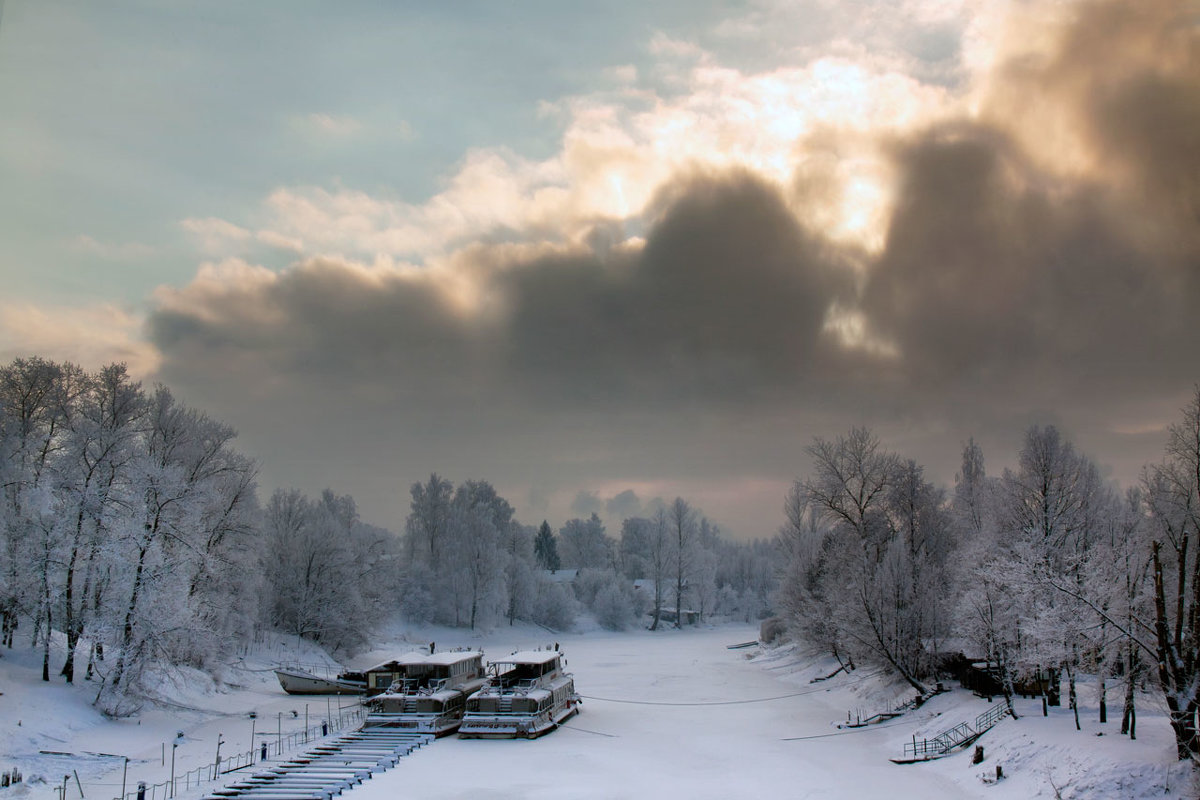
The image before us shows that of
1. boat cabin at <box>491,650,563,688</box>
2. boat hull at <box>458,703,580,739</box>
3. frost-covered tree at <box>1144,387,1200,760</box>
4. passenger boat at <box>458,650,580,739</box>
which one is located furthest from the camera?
boat cabin at <box>491,650,563,688</box>

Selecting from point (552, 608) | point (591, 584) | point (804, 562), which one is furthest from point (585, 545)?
point (804, 562)

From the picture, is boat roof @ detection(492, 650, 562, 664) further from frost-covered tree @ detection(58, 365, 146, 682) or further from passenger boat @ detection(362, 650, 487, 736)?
frost-covered tree @ detection(58, 365, 146, 682)

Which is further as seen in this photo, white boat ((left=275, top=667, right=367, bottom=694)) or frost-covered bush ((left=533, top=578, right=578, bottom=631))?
frost-covered bush ((left=533, top=578, right=578, bottom=631))

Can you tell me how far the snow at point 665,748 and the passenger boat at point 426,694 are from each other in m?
2.31

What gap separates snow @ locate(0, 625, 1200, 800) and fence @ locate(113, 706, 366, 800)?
2.66ft

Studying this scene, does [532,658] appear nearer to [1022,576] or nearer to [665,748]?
[665,748]

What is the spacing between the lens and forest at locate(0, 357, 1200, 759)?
26516mm

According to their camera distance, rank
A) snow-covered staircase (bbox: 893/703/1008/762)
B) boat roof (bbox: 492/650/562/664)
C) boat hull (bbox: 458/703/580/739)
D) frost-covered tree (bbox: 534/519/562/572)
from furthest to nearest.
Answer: frost-covered tree (bbox: 534/519/562/572) < boat roof (bbox: 492/650/562/664) < boat hull (bbox: 458/703/580/739) < snow-covered staircase (bbox: 893/703/1008/762)

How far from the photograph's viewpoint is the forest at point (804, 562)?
2652cm

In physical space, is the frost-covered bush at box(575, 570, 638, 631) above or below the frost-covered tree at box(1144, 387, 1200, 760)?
below

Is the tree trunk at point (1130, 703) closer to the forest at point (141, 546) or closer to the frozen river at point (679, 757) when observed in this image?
the frozen river at point (679, 757)

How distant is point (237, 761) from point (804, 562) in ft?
157

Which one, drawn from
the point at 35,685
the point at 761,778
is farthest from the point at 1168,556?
the point at 35,685

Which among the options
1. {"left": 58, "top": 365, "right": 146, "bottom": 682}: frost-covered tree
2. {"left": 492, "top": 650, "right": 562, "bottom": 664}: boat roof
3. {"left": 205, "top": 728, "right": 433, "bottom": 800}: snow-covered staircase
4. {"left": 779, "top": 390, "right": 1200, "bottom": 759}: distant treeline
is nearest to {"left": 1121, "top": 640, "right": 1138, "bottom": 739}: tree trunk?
{"left": 779, "top": 390, "right": 1200, "bottom": 759}: distant treeline
